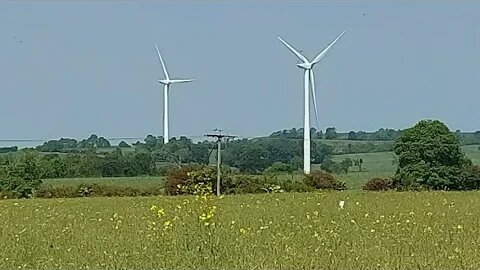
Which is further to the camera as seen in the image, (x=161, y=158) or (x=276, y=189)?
(x=161, y=158)

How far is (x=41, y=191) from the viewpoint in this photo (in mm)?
39438

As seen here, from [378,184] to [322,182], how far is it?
8.99 ft

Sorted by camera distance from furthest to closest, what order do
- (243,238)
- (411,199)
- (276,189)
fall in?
(276,189) → (411,199) → (243,238)

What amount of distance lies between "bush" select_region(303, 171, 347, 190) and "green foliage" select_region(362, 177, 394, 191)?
1230 millimetres

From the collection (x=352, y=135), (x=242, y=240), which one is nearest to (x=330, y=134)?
(x=352, y=135)

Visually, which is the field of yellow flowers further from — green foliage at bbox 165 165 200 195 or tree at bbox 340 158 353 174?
tree at bbox 340 158 353 174

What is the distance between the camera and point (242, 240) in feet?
42.2

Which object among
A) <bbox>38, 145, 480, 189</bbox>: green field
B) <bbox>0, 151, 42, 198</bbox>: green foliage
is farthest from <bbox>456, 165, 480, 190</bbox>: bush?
<bbox>0, 151, 42, 198</bbox>: green foliage

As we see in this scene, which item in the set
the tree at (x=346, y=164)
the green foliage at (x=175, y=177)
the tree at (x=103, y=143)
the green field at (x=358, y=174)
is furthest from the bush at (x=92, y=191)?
the tree at (x=346, y=164)

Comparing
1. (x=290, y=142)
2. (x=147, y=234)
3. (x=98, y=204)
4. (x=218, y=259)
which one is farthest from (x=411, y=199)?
(x=290, y=142)

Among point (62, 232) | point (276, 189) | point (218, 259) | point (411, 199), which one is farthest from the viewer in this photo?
point (276, 189)

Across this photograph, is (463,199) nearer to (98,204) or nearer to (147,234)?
(98,204)

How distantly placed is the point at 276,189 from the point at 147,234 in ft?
73.3

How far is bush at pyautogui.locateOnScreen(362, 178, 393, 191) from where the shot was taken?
4203 centimetres
